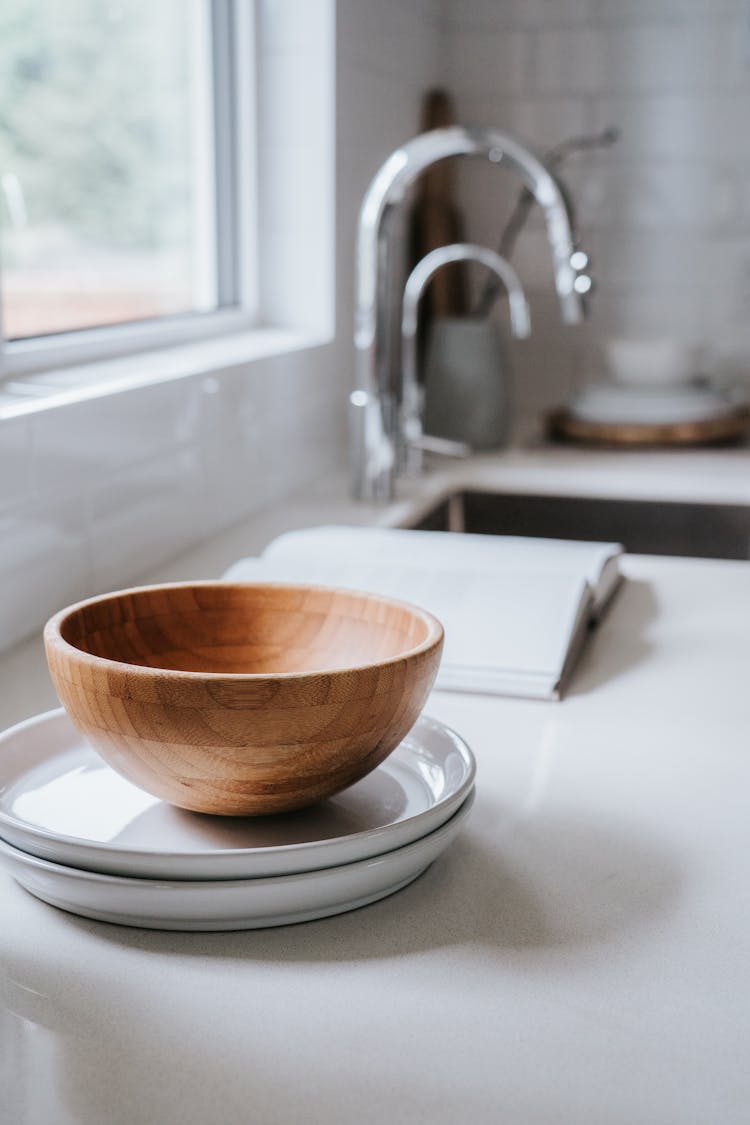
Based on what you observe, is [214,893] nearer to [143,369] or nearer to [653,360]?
[143,369]

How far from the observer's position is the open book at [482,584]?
0.90m

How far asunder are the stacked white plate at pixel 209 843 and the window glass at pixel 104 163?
27.7 inches

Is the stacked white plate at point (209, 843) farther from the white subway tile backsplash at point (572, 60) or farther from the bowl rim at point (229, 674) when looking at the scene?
the white subway tile backsplash at point (572, 60)

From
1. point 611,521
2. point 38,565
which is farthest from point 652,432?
point 38,565

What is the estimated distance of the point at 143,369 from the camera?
1.34 metres

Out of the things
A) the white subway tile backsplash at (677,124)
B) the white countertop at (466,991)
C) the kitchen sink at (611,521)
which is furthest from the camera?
the white subway tile backsplash at (677,124)

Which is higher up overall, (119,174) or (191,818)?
(119,174)

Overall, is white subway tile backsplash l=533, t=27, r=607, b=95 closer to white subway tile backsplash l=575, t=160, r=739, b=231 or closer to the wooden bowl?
A: white subway tile backsplash l=575, t=160, r=739, b=231

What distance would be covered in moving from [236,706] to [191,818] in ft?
0.36

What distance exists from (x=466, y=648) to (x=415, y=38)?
144 centimetres

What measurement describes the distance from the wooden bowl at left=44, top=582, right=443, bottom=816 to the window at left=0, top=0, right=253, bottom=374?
2.12ft

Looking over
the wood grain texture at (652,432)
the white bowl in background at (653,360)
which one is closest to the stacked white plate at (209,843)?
the wood grain texture at (652,432)

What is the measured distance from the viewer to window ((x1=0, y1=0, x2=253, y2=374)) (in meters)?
1.27

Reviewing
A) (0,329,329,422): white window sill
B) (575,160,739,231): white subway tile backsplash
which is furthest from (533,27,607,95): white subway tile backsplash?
(0,329,329,422): white window sill
